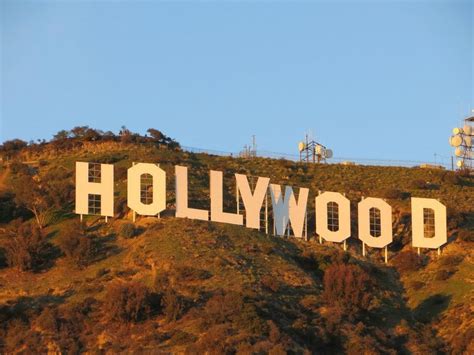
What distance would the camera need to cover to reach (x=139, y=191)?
75.1m

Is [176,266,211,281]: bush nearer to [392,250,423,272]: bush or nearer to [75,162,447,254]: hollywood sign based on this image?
[75,162,447,254]: hollywood sign

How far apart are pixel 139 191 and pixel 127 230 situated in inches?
129

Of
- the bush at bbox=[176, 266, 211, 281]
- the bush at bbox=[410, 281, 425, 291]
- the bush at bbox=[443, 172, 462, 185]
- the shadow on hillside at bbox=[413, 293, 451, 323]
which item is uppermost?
the bush at bbox=[443, 172, 462, 185]

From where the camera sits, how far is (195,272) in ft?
217

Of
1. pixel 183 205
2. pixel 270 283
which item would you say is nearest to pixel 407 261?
pixel 270 283

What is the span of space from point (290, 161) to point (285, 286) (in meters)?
38.7

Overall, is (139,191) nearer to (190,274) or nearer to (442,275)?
(190,274)

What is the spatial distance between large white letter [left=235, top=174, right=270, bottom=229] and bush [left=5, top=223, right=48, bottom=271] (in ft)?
48.1

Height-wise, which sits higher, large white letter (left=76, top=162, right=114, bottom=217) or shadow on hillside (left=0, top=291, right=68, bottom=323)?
large white letter (left=76, top=162, right=114, bottom=217)

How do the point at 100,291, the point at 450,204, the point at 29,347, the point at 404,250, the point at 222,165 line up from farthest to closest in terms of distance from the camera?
the point at 222,165 < the point at 450,204 < the point at 404,250 < the point at 100,291 < the point at 29,347

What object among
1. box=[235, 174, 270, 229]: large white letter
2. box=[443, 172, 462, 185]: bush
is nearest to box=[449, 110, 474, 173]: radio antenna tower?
box=[443, 172, 462, 185]: bush

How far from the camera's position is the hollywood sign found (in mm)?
75188

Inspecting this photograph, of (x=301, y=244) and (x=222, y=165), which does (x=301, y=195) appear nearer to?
(x=301, y=244)

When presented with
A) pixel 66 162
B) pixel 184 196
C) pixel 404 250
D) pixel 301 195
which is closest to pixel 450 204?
pixel 404 250
